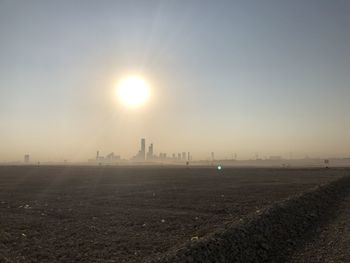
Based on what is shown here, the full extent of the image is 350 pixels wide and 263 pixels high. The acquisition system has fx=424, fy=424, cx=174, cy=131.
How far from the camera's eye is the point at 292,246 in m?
15.2

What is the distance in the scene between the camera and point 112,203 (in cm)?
2928

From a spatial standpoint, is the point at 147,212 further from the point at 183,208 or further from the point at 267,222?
the point at 267,222

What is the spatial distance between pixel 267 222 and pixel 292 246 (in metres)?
2.64

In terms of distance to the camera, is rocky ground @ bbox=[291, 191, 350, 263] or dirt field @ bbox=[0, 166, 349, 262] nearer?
rocky ground @ bbox=[291, 191, 350, 263]

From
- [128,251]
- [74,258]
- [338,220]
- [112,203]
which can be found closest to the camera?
[74,258]

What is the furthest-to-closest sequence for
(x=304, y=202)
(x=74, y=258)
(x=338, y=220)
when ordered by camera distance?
1. (x=304, y=202)
2. (x=338, y=220)
3. (x=74, y=258)

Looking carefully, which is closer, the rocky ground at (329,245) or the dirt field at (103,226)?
the rocky ground at (329,245)

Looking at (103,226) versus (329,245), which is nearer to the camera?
(329,245)

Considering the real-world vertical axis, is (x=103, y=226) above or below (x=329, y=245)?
above

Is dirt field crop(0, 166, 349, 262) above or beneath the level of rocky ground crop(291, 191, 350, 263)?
above

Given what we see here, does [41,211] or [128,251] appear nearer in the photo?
[128,251]

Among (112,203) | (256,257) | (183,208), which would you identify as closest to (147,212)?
(183,208)

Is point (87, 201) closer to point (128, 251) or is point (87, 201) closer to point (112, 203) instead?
point (112, 203)

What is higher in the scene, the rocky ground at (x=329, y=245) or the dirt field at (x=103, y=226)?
the dirt field at (x=103, y=226)
